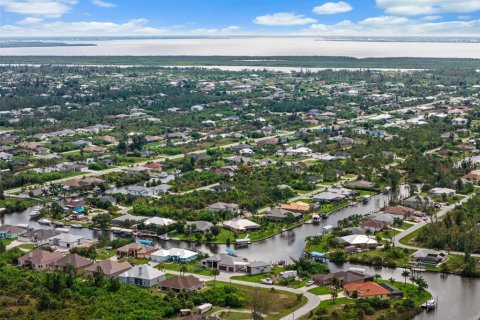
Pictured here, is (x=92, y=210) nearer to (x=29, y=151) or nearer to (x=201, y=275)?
(x=201, y=275)

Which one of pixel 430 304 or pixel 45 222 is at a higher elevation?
pixel 430 304

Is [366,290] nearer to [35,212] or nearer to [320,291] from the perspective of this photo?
[320,291]

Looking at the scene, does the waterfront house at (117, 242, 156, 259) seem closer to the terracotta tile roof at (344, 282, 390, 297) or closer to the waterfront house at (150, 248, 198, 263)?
the waterfront house at (150, 248, 198, 263)

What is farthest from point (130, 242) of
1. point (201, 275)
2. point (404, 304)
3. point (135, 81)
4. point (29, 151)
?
point (135, 81)

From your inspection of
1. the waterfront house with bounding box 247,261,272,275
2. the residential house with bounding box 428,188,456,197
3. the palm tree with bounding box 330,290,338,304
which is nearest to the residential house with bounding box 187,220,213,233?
the waterfront house with bounding box 247,261,272,275

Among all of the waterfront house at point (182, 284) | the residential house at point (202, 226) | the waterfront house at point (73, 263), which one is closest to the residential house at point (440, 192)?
the residential house at point (202, 226)

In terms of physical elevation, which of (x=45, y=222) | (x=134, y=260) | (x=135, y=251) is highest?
(x=135, y=251)

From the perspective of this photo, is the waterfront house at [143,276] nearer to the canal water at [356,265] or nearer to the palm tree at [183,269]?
the palm tree at [183,269]

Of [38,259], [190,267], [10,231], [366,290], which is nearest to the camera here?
[366,290]

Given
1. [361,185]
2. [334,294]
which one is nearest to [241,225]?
[334,294]
